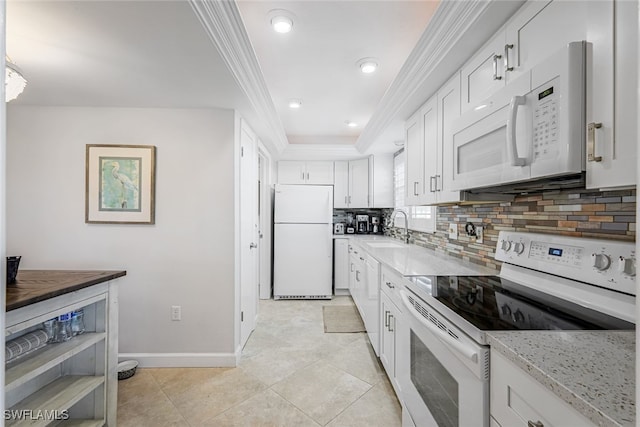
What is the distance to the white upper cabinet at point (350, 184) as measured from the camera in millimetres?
4695

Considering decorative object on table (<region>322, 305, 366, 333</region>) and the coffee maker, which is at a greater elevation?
the coffee maker

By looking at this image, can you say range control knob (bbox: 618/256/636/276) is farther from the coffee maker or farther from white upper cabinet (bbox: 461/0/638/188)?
→ the coffee maker

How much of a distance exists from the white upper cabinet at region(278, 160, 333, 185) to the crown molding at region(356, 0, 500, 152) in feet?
7.08

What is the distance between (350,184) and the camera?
4.77 meters

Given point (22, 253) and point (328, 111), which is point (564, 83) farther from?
point (22, 253)

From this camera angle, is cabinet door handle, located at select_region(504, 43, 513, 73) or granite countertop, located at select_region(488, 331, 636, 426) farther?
cabinet door handle, located at select_region(504, 43, 513, 73)

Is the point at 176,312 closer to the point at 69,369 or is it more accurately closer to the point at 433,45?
the point at 69,369

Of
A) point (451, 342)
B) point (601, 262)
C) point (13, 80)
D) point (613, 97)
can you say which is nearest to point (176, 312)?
point (13, 80)

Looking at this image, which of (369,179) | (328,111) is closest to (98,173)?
(328,111)

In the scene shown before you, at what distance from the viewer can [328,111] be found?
138 inches

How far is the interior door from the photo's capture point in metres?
2.70

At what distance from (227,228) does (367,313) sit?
1.55 metres

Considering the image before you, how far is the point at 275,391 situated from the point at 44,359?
135 cm

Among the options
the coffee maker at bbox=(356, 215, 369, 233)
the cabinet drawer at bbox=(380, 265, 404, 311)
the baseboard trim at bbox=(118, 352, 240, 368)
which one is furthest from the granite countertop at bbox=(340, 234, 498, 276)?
the coffee maker at bbox=(356, 215, 369, 233)
